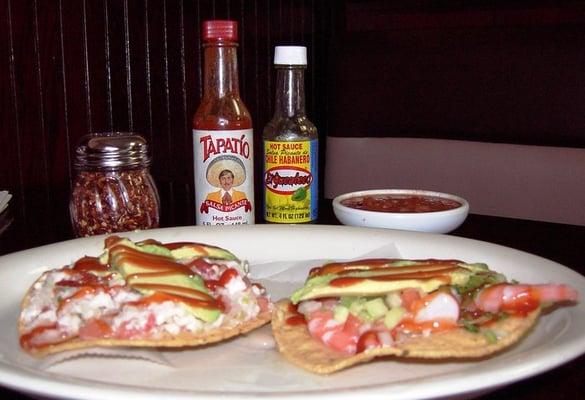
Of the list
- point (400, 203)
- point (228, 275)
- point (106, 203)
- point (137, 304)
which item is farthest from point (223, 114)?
point (137, 304)

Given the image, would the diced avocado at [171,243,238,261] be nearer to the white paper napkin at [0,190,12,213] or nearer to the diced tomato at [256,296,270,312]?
the diced tomato at [256,296,270,312]

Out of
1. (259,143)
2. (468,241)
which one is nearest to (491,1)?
(259,143)

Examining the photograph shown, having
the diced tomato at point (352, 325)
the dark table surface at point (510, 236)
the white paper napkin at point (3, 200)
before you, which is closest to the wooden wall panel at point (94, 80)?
the white paper napkin at point (3, 200)

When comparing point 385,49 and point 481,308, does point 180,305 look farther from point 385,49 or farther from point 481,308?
point 385,49

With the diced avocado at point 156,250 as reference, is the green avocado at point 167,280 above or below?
below

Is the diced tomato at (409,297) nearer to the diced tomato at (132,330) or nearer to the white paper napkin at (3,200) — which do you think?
the diced tomato at (132,330)
